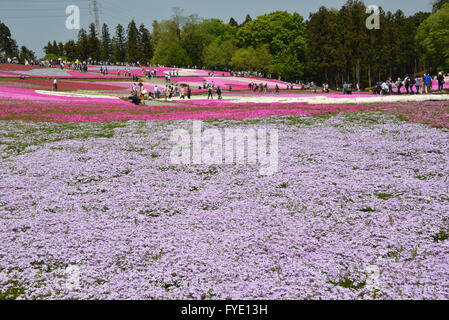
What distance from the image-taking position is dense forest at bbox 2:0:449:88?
88.4 metres

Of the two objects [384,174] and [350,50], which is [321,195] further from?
[350,50]

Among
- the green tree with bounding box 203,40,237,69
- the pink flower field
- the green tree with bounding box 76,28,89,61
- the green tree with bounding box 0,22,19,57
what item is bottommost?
the pink flower field

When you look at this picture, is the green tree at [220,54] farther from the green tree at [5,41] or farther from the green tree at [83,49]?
the green tree at [5,41]

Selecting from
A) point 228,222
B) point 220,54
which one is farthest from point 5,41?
point 228,222

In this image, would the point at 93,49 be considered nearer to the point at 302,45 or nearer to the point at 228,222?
the point at 302,45

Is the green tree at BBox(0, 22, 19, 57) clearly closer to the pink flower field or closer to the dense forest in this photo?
the dense forest

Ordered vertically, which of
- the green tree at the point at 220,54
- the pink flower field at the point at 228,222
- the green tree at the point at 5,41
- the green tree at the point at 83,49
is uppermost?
the green tree at the point at 5,41

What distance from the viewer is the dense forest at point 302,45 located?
8838cm

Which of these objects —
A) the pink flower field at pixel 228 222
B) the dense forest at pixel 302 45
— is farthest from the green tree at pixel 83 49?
the pink flower field at pixel 228 222

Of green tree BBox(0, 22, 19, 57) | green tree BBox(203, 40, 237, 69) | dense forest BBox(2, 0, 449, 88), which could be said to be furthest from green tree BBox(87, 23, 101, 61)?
green tree BBox(203, 40, 237, 69)

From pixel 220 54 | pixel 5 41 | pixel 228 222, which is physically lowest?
pixel 228 222

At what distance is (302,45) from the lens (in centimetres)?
11281

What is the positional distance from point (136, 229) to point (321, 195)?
16.3 ft

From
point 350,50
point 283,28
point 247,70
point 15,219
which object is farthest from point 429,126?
point 283,28
